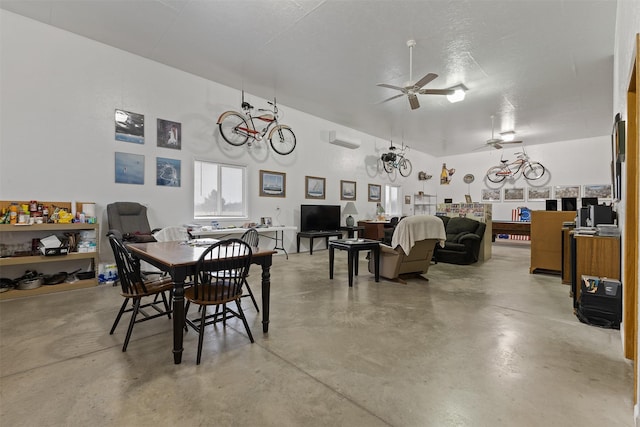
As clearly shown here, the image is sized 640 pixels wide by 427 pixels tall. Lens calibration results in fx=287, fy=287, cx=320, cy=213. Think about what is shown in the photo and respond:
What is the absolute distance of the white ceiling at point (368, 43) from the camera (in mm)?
3615

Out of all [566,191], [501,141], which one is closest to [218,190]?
[501,141]

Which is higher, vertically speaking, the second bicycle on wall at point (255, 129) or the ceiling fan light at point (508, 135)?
the ceiling fan light at point (508, 135)

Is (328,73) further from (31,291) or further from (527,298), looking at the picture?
(31,291)

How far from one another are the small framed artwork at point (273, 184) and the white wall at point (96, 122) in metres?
0.14

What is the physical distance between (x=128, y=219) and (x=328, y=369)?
4.10 meters

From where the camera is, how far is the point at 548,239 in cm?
506

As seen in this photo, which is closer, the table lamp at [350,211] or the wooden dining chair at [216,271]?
the wooden dining chair at [216,271]

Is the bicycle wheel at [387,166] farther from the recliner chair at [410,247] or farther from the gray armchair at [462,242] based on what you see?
the recliner chair at [410,247]

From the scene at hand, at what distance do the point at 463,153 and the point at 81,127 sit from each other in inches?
493

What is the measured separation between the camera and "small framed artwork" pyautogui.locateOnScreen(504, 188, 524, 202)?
422 inches

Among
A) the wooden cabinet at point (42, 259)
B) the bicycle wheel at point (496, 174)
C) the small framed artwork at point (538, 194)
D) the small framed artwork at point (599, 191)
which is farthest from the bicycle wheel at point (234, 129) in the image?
the small framed artwork at point (599, 191)

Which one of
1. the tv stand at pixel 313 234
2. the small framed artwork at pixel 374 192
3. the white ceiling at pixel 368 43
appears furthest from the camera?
the small framed artwork at pixel 374 192

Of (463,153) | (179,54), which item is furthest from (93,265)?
(463,153)

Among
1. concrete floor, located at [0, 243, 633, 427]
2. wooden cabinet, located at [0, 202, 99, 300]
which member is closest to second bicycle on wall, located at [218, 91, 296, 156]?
wooden cabinet, located at [0, 202, 99, 300]
